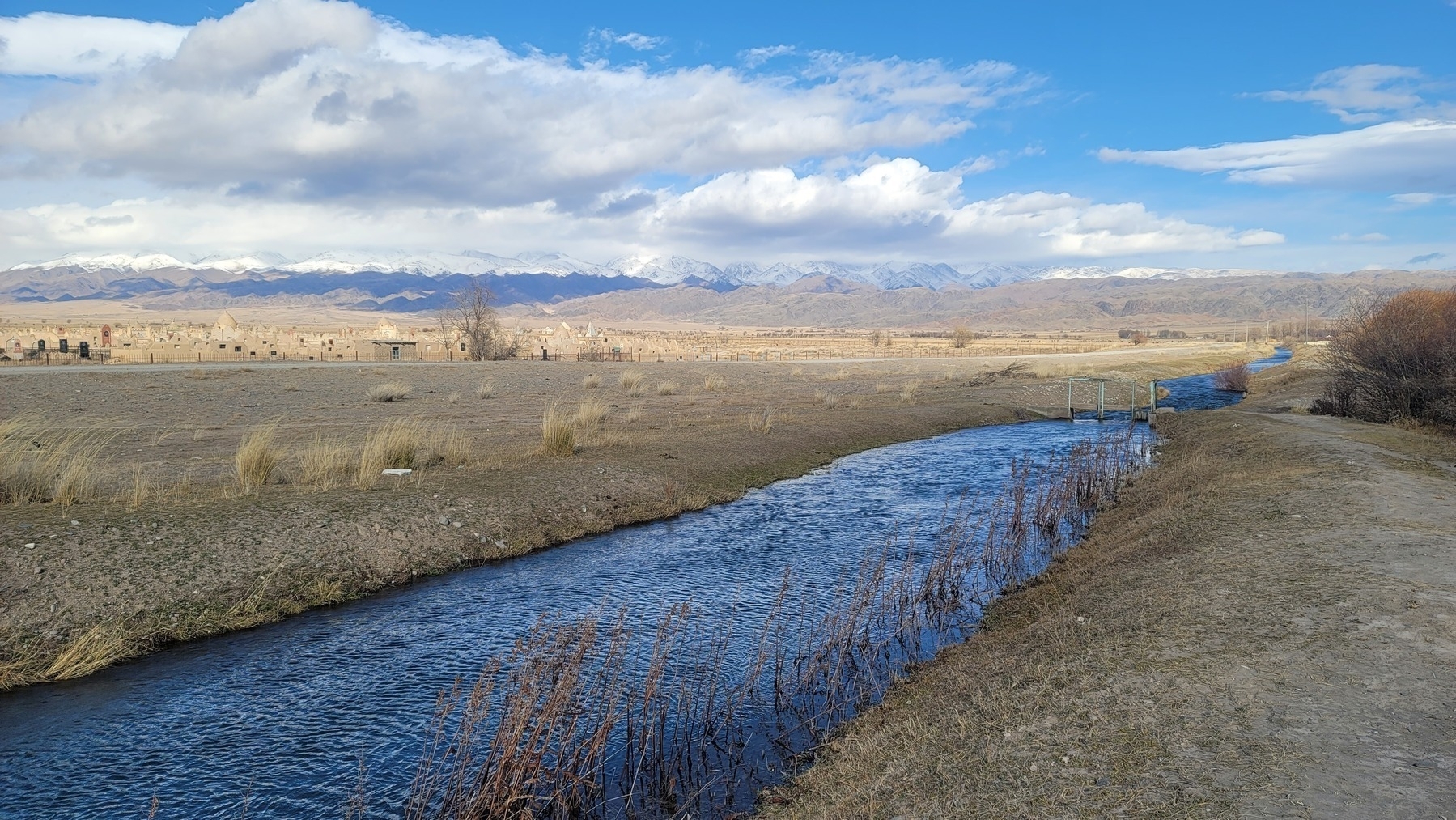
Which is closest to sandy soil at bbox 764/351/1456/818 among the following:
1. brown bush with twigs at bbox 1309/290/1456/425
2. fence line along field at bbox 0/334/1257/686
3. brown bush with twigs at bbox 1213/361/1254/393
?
→ fence line along field at bbox 0/334/1257/686

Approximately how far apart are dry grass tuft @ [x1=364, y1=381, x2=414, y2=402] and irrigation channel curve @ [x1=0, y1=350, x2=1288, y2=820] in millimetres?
21509

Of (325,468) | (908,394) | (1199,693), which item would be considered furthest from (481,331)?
(1199,693)

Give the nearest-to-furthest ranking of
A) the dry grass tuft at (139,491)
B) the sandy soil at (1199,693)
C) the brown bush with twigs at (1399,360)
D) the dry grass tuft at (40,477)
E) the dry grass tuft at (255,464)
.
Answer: the sandy soil at (1199,693)
the dry grass tuft at (40,477)
the dry grass tuft at (139,491)
the dry grass tuft at (255,464)
the brown bush with twigs at (1399,360)

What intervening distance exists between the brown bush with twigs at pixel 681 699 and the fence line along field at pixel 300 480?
429cm

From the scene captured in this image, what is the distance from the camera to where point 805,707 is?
8.84 meters

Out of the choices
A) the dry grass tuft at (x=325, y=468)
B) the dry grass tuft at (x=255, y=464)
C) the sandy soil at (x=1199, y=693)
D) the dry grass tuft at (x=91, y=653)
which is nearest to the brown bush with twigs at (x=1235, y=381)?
the sandy soil at (x=1199, y=693)

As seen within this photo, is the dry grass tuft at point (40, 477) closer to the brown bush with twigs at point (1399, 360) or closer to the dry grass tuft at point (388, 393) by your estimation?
the dry grass tuft at point (388, 393)

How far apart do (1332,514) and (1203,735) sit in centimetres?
802

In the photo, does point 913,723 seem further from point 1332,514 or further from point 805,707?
point 1332,514

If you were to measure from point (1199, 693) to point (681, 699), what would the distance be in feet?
14.0

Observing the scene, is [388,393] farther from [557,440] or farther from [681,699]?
[681,699]

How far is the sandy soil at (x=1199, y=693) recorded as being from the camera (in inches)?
221

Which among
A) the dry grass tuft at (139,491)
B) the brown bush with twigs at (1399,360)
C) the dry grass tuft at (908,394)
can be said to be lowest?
the dry grass tuft at (139,491)

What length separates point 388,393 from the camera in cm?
3481
